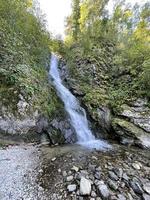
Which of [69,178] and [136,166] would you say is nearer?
[69,178]

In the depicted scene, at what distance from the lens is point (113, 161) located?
13.9 ft

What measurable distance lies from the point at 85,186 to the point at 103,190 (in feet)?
1.03

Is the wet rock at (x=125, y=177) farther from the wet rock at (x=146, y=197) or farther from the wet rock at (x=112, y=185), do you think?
the wet rock at (x=146, y=197)

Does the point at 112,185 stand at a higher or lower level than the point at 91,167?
lower

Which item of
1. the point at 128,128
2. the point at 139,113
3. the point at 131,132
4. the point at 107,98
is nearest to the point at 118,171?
the point at 131,132

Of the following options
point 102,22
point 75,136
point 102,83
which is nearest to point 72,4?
point 102,22

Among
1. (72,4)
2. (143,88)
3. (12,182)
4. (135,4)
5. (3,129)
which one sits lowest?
(12,182)

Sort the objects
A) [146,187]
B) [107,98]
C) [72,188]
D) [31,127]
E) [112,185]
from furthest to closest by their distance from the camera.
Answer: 1. [107,98]
2. [31,127]
3. [146,187]
4. [112,185]
5. [72,188]

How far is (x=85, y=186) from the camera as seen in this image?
297 centimetres

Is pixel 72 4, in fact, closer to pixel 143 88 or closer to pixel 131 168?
pixel 143 88

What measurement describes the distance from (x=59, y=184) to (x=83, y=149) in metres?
2.08

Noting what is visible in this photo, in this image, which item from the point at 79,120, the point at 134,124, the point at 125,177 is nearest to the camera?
the point at 125,177

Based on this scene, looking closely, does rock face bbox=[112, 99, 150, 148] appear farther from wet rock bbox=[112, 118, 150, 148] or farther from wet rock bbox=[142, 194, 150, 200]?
wet rock bbox=[142, 194, 150, 200]

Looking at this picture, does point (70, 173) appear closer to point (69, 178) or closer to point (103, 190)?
point (69, 178)
